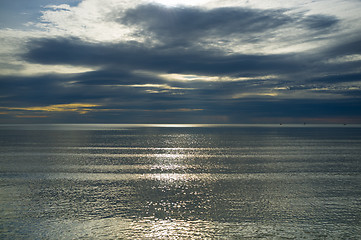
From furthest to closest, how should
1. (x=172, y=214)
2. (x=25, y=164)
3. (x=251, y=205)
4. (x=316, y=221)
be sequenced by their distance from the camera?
(x=25, y=164) < (x=251, y=205) < (x=172, y=214) < (x=316, y=221)

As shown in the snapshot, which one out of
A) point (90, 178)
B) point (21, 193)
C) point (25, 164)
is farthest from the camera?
point (25, 164)

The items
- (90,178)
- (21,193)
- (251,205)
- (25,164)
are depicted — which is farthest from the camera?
(25,164)

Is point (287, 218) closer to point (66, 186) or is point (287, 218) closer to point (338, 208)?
point (338, 208)

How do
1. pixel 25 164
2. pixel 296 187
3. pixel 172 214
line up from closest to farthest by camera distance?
pixel 172 214
pixel 296 187
pixel 25 164

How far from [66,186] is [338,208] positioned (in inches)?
814

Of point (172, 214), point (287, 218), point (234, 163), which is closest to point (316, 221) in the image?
point (287, 218)

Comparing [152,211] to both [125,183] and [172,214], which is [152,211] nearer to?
[172,214]

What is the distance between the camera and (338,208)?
61.0 feet

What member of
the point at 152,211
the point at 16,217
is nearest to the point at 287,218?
the point at 152,211

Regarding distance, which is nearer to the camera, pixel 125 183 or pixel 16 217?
pixel 16 217

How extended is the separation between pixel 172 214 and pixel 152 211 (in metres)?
1.36

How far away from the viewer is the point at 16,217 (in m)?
16.8

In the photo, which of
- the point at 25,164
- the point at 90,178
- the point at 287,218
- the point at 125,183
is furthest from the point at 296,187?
the point at 25,164

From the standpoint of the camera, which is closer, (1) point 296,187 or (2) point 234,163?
(1) point 296,187
